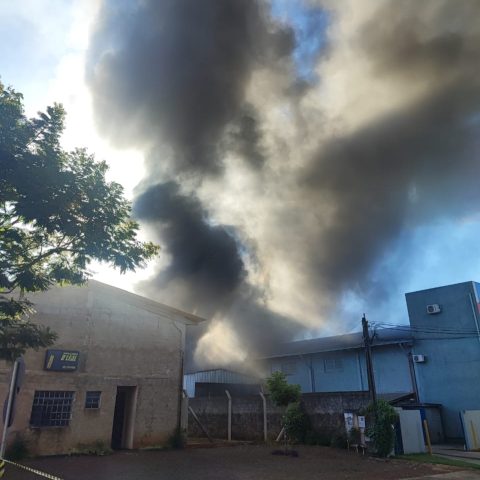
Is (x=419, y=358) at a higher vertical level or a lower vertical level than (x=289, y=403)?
higher

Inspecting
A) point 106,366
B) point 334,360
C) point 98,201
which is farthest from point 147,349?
Answer: point 334,360

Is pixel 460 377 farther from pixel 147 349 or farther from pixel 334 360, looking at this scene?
pixel 147 349

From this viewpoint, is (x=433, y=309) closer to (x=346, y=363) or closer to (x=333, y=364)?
(x=346, y=363)

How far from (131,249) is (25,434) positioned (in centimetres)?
991

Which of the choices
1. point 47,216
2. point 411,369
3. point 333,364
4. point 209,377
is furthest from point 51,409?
point 411,369

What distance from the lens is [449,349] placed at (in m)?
29.7

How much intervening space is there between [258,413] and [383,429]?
9.40m

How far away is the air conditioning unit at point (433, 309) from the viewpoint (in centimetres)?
3081

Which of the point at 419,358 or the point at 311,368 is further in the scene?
the point at 311,368

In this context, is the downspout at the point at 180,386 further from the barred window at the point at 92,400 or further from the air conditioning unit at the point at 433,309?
the air conditioning unit at the point at 433,309

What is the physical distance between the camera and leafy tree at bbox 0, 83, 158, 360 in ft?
35.6

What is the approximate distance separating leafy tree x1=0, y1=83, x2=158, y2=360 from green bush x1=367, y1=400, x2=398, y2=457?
13.0 metres

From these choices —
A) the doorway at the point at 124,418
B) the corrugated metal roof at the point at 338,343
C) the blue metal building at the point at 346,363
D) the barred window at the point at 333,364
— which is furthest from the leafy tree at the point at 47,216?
the barred window at the point at 333,364

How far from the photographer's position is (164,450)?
20.2 m
